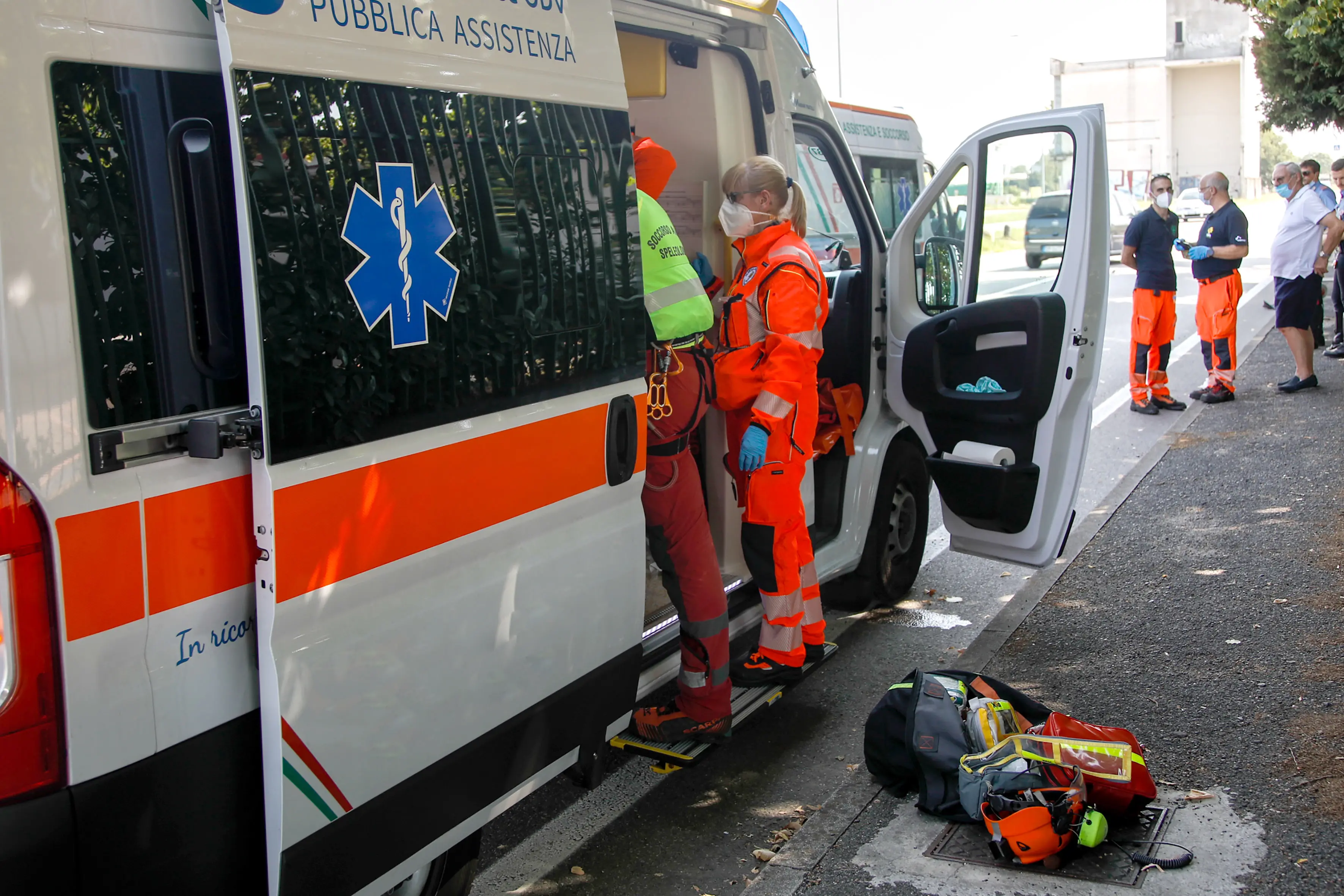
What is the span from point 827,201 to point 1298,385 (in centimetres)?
489

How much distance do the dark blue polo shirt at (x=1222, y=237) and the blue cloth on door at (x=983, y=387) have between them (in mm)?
5710

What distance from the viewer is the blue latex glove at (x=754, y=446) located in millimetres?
3781

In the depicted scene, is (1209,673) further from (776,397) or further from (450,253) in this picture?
(450,253)

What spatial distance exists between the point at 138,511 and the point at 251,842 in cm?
68

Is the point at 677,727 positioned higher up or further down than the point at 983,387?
further down

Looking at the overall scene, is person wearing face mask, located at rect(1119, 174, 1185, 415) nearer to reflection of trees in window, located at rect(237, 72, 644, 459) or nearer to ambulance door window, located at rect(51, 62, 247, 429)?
reflection of trees in window, located at rect(237, 72, 644, 459)

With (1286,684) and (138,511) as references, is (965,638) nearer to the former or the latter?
(1286,684)

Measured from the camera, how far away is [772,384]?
3.77 m

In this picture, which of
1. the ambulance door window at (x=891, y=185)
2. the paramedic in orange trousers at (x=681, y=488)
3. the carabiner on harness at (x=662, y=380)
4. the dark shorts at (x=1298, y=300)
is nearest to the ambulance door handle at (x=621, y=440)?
the paramedic in orange trousers at (x=681, y=488)

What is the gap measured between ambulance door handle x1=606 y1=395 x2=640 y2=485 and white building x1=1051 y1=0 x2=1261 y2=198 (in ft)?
220

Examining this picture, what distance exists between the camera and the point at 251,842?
2.07m

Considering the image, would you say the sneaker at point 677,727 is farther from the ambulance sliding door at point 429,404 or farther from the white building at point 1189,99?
the white building at point 1189,99

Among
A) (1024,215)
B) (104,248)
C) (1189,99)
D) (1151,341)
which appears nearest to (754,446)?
(1024,215)

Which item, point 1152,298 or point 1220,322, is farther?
point 1220,322
